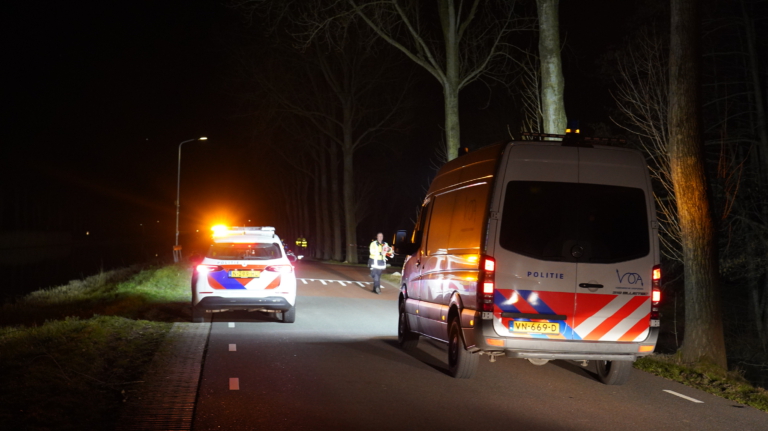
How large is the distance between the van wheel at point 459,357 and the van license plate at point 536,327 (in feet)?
2.69

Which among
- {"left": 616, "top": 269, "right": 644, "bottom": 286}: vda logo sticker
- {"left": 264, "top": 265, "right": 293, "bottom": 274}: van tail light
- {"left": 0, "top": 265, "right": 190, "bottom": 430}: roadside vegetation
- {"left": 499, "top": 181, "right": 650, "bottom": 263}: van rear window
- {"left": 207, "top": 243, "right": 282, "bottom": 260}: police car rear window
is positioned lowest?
{"left": 0, "top": 265, "right": 190, "bottom": 430}: roadside vegetation

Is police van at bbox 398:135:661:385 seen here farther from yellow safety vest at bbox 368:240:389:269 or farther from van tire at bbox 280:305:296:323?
yellow safety vest at bbox 368:240:389:269

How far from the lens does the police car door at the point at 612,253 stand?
860 centimetres

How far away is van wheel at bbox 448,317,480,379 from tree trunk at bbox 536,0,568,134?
6.91m

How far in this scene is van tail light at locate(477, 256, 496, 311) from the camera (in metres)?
8.42

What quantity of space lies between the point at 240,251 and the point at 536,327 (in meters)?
7.37

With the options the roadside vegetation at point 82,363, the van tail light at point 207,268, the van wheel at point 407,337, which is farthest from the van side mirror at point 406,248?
the roadside vegetation at point 82,363

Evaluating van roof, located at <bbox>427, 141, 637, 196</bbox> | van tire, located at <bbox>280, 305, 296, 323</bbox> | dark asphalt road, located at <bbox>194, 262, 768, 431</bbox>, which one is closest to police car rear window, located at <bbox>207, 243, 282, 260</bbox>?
van tire, located at <bbox>280, 305, 296, 323</bbox>

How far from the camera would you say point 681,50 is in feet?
37.5

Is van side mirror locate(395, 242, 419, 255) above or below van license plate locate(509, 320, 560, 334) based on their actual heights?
above

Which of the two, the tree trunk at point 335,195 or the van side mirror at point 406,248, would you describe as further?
the tree trunk at point 335,195

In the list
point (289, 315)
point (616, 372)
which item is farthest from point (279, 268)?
point (616, 372)

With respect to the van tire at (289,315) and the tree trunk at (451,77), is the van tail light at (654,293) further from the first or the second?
the tree trunk at (451,77)

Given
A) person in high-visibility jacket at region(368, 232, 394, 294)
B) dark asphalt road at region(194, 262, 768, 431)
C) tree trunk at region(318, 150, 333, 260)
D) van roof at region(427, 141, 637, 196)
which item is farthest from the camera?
tree trunk at region(318, 150, 333, 260)
